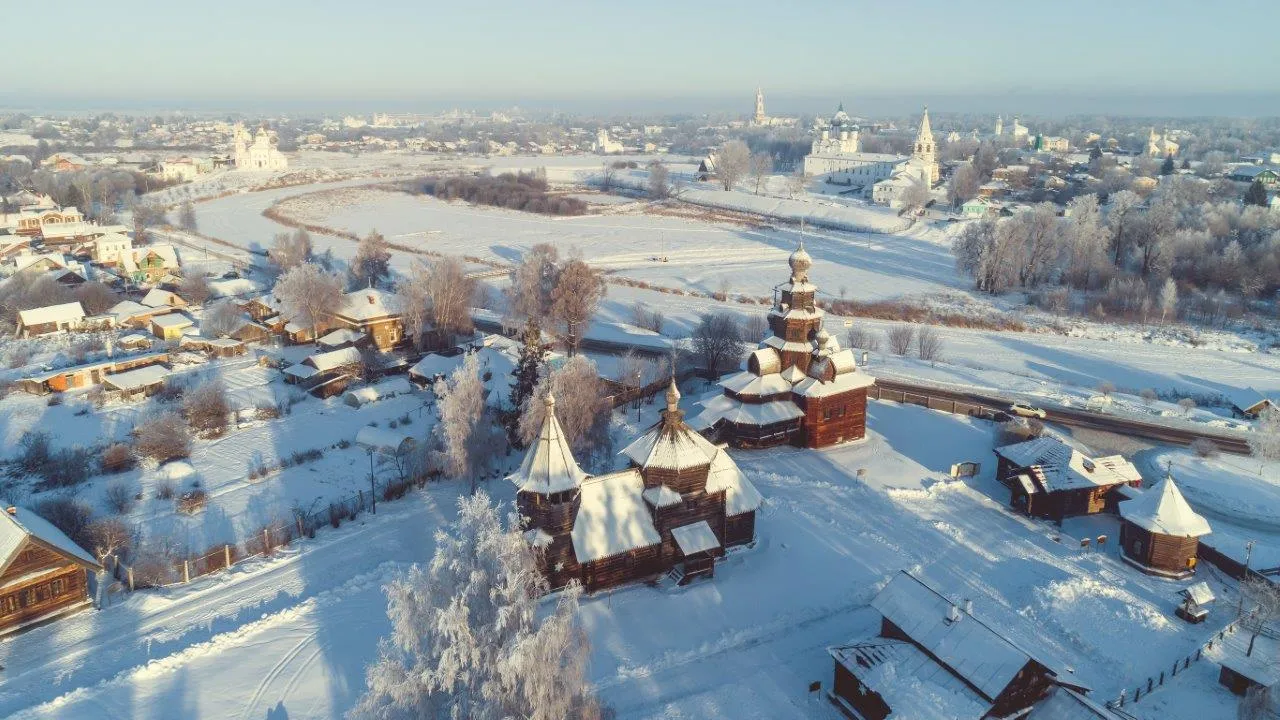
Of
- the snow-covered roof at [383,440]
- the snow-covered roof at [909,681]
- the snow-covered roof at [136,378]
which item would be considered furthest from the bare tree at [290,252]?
the snow-covered roof at [909,681]

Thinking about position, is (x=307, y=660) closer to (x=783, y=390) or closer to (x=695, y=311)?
(x=783, y=390)

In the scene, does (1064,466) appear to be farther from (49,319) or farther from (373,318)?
(49,319)

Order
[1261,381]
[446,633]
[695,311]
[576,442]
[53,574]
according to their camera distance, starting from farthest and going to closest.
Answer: [695,311] < [1261,381] < [576,442] < [53,574] < [446,633]

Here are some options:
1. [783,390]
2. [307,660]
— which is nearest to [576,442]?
[783,390]

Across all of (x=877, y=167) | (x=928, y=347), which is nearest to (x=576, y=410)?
(x=928, y=347)

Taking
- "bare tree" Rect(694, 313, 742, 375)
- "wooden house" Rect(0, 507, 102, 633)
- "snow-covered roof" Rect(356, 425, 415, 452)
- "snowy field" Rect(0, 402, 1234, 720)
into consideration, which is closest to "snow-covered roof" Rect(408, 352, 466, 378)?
"snow-covered roof" Rect(356, 425, 415, 452)
